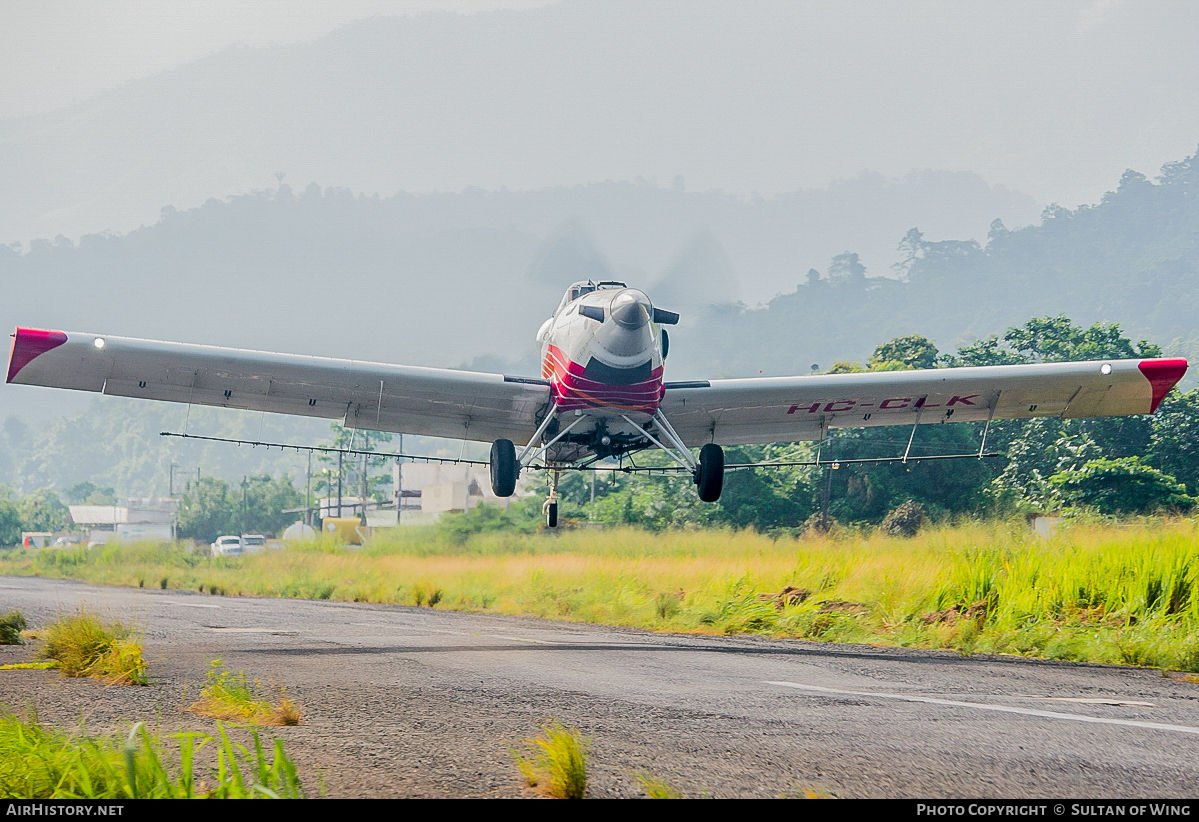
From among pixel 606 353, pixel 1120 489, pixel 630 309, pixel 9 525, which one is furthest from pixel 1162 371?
pixel 9 525

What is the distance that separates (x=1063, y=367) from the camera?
67.2 ft

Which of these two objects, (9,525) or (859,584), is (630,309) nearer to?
(859,584)

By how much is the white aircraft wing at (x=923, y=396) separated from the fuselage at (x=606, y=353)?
210cm

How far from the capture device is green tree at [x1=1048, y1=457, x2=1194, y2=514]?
36406mm

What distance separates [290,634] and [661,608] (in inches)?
380

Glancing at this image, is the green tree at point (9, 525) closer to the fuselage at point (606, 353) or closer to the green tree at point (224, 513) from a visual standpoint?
the green tree at point (224, 513)

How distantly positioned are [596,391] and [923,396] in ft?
23.9

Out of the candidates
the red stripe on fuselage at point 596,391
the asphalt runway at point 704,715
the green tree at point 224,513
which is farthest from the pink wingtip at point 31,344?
the green tree at point 224,513

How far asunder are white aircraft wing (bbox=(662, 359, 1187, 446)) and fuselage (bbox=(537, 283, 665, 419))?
6.90 feet

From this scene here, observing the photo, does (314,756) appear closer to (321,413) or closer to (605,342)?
(605,342)

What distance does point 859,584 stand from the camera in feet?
72.4

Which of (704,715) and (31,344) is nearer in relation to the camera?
(704,715)

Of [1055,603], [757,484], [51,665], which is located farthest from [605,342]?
[757,484]

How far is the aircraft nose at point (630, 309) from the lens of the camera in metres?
17.9
